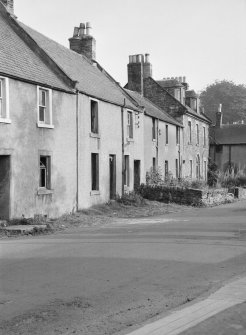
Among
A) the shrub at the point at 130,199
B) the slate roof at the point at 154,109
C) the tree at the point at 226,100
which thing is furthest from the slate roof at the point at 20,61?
the tree at the point at 226,100

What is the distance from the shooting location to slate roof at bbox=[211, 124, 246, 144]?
183ft

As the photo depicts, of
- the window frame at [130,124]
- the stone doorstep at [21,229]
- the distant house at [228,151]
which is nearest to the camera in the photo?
the stone doorstep at [21,229]

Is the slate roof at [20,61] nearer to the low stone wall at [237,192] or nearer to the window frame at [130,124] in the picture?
the window frame at [130,124]

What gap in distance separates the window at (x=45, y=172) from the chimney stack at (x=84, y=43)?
14.0 m

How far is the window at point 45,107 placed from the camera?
1923 cm

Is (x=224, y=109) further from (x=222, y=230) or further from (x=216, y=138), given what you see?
(x=222, y=230)

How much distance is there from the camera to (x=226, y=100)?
311 ft

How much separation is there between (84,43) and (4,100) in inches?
625

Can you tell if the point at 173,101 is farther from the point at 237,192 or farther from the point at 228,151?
the point at 228,151

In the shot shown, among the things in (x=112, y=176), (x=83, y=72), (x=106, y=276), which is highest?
(x=83, y=72)

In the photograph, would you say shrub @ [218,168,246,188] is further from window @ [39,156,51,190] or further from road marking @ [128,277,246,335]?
road marking @ [128,277,246,335]

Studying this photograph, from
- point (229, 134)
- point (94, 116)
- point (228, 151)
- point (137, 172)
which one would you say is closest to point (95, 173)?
point (94, 116)

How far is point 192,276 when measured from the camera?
27.8 feet

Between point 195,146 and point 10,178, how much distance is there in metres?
30.1
